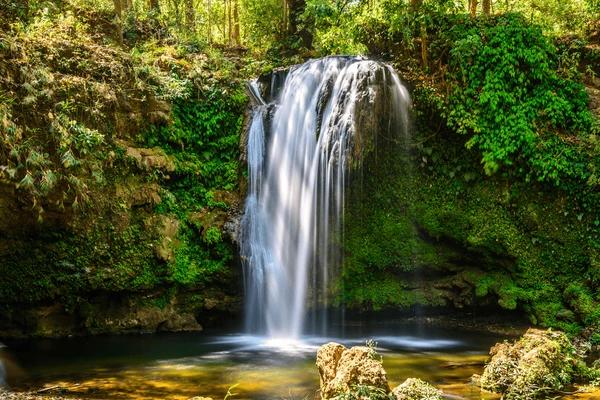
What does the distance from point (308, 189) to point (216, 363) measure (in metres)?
4.40

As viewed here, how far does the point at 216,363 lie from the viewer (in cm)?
777

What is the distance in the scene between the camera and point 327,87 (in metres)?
11.3

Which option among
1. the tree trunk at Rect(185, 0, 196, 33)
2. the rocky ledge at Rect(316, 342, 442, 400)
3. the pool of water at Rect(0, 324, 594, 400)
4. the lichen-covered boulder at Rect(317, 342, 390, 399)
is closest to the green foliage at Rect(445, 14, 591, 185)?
the pool of water at Rect(0, 324, 594, 400)

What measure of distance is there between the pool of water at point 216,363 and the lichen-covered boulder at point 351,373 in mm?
1064

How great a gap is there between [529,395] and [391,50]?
351 inches

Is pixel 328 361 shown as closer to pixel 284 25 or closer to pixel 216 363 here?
pixel 216 363

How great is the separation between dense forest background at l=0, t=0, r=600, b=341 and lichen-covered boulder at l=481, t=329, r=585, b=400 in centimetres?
333

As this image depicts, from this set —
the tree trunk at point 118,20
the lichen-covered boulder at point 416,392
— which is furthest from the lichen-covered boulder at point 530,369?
the tree trunk at point 118,20

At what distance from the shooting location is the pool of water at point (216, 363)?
6.29 meters

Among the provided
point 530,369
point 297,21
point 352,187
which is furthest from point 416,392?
point 297,21

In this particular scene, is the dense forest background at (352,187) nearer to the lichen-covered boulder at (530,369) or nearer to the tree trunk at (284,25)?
the lichen-covered boulder at (530,369)

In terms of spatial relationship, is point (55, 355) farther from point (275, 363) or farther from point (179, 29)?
point (179, 29)

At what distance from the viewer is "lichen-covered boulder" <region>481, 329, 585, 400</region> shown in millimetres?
5746

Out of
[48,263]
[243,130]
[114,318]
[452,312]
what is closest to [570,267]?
[452,312]
